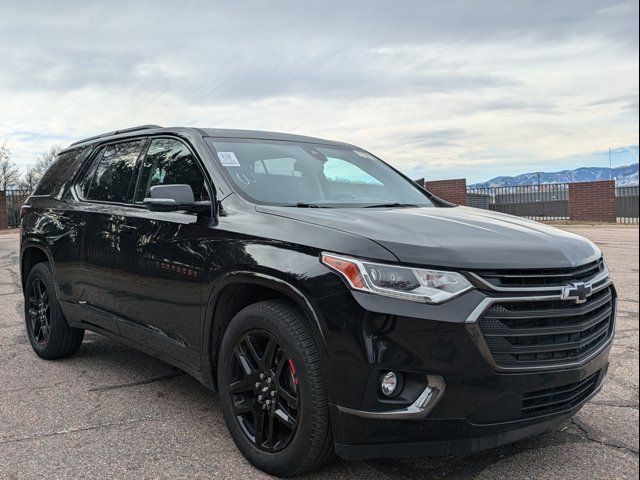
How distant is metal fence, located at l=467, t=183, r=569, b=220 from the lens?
24.3 m

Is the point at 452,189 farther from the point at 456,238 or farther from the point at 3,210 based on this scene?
the point at 456,238

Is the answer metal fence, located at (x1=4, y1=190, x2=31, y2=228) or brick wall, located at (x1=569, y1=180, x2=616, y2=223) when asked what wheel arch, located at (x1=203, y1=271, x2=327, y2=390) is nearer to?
brick wall, located at (x1=569, y1=180, x2=616, y2=223)

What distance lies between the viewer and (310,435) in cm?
258

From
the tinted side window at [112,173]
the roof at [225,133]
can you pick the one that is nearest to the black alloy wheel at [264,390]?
the roof at [225,133]

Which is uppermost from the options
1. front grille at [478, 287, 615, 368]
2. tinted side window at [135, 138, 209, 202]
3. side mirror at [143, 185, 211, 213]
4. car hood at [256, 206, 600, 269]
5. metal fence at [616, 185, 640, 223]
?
tinted side window at [135, 138, 209, 202]

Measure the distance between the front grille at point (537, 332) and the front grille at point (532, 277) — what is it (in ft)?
0.26

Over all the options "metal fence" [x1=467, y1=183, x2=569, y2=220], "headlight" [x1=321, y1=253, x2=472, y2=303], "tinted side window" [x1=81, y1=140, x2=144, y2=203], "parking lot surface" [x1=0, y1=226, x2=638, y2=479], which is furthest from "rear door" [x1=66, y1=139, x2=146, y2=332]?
"metal fence" [x1=467, y1=183, x2=569, y2=220]

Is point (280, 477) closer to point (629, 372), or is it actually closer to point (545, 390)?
point (545, 390)

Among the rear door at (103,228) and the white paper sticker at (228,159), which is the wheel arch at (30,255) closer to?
the rear door at (103,228)

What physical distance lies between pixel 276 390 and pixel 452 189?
78.8 feet

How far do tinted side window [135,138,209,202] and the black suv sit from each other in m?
0.01

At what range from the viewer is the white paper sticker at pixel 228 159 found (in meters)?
3.50

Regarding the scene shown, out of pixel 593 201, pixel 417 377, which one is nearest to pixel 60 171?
pixel 417 377

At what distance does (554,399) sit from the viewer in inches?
102
